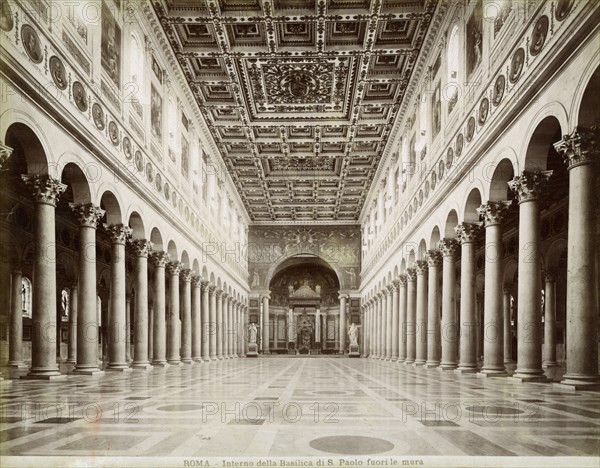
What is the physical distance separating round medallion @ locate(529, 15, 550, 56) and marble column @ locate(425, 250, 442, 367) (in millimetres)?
10519

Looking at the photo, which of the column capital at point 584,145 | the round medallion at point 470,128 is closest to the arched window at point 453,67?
the round medallion at point 470,128

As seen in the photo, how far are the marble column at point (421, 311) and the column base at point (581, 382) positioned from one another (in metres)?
13.6

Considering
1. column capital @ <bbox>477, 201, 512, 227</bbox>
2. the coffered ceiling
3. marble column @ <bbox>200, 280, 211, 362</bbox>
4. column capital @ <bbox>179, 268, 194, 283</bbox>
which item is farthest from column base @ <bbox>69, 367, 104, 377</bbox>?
marble column @ <bbox>200, 280, 211, 362</bbox>

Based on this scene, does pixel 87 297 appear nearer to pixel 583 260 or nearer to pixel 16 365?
pixel 16 365

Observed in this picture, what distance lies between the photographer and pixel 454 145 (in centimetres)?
1922

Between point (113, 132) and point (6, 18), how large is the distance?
6.39 metres

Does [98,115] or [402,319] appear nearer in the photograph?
[98,115]

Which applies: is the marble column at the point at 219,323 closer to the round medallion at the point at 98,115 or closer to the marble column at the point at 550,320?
the marble column at the point at 550,320

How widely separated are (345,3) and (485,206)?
8609 millimetres

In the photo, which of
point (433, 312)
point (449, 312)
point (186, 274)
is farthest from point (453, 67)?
point (186, 274)

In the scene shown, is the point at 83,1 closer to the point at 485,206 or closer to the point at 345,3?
the point at 345,3

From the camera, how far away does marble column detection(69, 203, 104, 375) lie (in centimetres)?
1564

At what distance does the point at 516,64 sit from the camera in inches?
540

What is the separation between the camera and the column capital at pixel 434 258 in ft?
73.4
